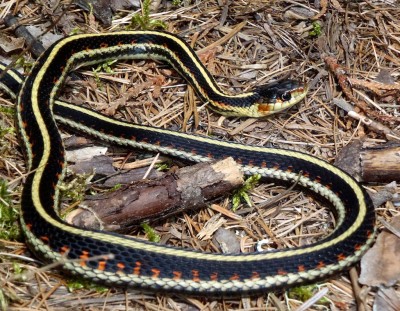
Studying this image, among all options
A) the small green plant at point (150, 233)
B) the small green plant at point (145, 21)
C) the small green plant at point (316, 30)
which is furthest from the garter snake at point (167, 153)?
the small green plant at point (316, 30)

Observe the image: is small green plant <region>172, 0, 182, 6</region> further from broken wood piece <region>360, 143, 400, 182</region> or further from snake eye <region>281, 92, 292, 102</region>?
broken wood piece <region>360, 143, 400, 182</region>

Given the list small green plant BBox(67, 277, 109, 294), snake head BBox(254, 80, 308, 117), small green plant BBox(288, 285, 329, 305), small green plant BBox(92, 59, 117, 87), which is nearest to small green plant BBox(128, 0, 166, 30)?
small green plant BBox(92, 59, 117, 87)

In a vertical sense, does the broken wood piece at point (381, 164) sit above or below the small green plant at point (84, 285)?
below

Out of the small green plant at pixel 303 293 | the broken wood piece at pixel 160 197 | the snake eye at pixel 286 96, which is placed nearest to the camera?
the small green plant at pixel 303 293

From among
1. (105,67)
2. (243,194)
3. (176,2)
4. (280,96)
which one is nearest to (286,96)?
(280,96)

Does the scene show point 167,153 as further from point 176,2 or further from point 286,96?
point 176,2

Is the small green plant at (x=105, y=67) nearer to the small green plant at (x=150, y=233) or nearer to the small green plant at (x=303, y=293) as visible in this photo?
the small green plant at (x=150, y=233)

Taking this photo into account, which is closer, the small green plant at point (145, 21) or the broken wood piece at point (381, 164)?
the broken wood piece at point (381, 164)

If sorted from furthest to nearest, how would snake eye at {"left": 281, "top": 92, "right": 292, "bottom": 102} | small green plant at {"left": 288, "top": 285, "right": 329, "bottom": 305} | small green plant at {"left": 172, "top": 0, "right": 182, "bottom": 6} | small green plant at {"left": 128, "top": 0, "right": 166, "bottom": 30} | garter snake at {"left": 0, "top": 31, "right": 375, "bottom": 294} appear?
A: small green plant at {"left": 172, "top": 0, "right": 182, "bottom": 6} → small green plant at {"left": 128, "top": 0, "right": 166, "bottom": 30} → snake eye at {"left": 281, "top": 92, "right": 292, "bottom": 102} → small green plant at {"left": 288, "top": 285, "right": 329, "bottom": 305} → garter snake at {"left": 0, "top": 31, "right": 375, "bottom": 294}
